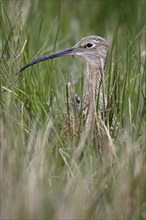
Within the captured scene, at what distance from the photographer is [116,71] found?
17.4ft

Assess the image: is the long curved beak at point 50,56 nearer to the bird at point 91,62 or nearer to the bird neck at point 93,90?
the bird at point 91,62

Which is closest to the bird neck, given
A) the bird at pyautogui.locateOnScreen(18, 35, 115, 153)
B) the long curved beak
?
the bird at pyautogui.locateOnScreen(18, 35, 115, 153)

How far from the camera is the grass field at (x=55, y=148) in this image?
12.9 ft

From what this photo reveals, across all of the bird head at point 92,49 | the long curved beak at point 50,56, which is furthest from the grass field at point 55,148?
the bird head at point 92,49

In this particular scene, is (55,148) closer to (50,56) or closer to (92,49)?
(50,56)

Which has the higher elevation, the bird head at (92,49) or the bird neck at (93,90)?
the bird head at (92,49)

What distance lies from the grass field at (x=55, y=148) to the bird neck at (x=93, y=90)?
0.24 ft

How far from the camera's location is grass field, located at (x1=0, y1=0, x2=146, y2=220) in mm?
3936

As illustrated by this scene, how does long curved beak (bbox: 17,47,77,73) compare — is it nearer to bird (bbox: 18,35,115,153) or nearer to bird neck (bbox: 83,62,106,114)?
bird (bbox: 18,35,115,153)

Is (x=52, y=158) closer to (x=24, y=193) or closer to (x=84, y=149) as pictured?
(x=84, y=149)

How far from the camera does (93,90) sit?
5.31 meters

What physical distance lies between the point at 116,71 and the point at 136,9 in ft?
10.7

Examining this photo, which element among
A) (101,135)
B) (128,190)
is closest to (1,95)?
(101,135)

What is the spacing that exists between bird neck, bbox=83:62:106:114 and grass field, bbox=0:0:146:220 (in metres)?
0.07
